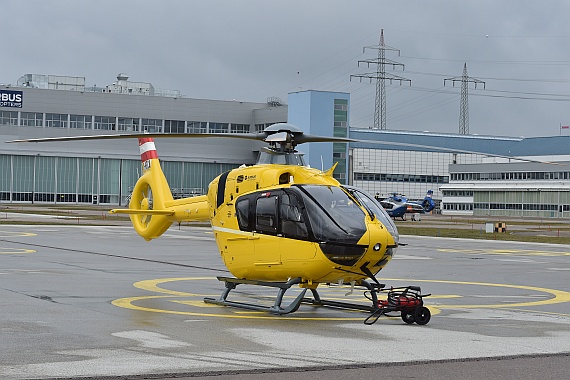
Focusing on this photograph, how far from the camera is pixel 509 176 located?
11569cm

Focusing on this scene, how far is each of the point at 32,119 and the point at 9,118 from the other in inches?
107

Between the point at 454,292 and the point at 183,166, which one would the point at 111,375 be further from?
the point at 183,166

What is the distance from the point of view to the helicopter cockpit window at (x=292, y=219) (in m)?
15.4

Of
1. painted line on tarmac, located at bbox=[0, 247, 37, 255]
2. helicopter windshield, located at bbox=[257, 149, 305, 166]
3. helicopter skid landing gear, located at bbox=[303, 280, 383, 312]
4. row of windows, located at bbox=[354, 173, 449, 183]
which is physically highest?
row of windows, located at bbox=[354, 173, 449, 183]

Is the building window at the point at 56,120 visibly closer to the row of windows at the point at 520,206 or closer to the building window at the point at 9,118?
the building window at the point at 9,118

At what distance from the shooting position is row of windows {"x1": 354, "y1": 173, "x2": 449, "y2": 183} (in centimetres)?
12862

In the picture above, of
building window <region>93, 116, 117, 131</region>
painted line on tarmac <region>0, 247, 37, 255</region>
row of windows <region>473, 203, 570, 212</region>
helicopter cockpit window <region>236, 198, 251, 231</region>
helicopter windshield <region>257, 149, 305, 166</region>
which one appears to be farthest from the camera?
building window <region>93, 116, 117, 131</region>

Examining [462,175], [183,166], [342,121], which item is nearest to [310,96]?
[342,121]

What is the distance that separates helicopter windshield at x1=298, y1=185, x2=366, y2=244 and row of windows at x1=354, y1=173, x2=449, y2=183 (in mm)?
112681

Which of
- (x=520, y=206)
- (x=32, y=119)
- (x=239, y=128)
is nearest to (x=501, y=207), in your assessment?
(x=520, y=206)

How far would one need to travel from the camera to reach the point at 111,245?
1463 inches

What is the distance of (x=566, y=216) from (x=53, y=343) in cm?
10163

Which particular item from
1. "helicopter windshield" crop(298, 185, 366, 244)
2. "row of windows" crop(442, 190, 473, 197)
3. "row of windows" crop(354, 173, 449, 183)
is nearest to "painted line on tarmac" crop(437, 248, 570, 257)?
"helicopter windshield" crop(298, 185, 366, 244)

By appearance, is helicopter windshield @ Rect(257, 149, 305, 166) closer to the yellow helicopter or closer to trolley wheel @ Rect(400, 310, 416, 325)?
the yellow helicopter
